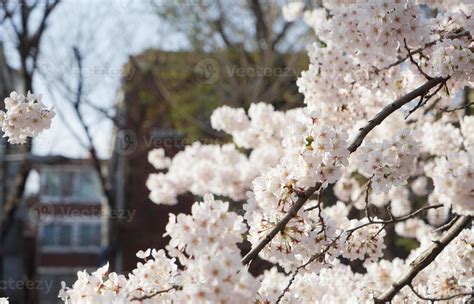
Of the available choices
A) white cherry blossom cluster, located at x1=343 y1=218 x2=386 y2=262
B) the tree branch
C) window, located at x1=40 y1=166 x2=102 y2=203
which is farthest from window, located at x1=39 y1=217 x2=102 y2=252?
the tree branch

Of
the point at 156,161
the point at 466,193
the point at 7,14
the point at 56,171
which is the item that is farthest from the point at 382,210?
the point at 56,171

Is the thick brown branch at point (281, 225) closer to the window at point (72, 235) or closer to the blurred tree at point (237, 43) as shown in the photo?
the blurred tree at point (237, 43)

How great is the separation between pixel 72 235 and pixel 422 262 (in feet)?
86.1

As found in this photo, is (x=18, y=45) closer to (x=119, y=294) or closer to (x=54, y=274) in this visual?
(x=119, y=294)

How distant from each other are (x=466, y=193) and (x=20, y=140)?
2.19m

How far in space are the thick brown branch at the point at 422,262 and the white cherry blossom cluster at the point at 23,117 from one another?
5.91ft

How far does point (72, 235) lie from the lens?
27.8 meters

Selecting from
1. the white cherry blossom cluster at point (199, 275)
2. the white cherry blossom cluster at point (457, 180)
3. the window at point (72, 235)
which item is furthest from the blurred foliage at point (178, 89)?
the white cherry blossom cluster at point (457, 180)

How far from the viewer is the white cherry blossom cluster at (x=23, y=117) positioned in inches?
129

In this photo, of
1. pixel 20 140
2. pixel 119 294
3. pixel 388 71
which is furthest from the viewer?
pixel 388 71

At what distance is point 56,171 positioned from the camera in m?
26.8

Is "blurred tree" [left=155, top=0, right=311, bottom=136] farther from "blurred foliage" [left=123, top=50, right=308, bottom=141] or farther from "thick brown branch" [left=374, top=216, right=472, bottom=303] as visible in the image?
"thick brown branch" [left=374, top=216, right=472, bottom=303]

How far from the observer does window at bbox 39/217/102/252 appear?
26.9m

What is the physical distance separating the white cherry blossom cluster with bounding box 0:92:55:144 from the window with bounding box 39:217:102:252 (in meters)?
23.7
